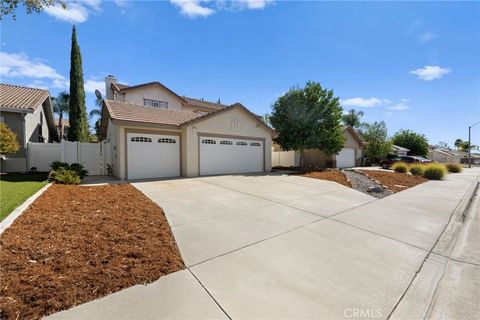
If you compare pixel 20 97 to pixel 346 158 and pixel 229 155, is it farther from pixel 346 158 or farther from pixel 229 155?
pixel 346 158

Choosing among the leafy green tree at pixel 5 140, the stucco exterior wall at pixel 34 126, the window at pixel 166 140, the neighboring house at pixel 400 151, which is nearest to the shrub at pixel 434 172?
the window at pixel 166 140

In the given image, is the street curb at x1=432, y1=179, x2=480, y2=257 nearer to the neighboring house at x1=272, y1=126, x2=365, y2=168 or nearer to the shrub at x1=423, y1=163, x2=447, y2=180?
the shrub at x1=423, y1=163, x2=447, y2=180

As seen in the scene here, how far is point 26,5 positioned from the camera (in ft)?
17.3

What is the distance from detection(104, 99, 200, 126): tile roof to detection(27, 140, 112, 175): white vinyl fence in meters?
2.94

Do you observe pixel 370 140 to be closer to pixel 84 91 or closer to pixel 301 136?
pixel 301 136

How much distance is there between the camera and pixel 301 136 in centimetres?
1741

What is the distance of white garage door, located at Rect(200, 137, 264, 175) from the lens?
13.7 meters

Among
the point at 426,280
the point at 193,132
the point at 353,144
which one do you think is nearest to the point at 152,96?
the point at 193,132

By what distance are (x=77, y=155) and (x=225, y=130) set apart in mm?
9387

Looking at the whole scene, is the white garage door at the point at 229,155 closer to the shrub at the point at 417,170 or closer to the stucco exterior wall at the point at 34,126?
the stucco exterior wall at the point at 34,126

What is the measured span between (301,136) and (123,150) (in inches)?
502

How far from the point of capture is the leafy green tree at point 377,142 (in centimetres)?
2800

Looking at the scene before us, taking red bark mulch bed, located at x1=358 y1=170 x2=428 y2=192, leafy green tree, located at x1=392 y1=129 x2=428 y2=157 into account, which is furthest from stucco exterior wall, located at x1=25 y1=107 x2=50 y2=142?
leafy green tree, located at x1=392 y1=129 x2=428 y2=157

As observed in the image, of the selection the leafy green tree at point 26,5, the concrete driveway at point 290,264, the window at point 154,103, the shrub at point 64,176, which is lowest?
the concrete driveway at point 290,264
